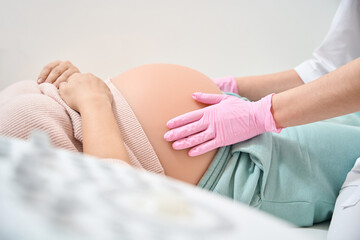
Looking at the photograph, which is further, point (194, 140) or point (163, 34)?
point (163, 34)

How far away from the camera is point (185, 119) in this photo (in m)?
0.80

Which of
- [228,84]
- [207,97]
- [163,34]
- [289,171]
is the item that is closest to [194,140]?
[207,97]

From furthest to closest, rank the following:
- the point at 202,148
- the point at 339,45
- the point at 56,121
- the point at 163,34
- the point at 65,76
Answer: the point at 163,34 < the point at 339,45 < the point at 65,76 < the point at 202,148 < the point at 56,121

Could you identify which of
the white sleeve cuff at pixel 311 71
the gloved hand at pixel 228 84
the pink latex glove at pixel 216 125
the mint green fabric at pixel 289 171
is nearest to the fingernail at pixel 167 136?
the pink latex glove at pixel 216 125

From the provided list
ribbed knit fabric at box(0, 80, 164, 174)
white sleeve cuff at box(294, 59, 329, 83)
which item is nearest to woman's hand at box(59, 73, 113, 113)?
ribbed knit fabric at box(0, 80, 164, 174)

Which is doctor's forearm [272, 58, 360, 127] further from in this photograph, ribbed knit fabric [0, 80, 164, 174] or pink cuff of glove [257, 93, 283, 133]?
ribbed knit fabric [0, 80, 164, 174]

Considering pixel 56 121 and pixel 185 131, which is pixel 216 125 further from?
pixel 56 121

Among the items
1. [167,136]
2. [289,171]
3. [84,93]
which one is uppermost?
[84,93]

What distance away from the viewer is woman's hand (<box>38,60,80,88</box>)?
3.01 feet

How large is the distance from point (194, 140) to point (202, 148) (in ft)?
0.09

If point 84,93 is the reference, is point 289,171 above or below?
below

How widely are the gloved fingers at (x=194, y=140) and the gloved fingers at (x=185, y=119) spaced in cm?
4

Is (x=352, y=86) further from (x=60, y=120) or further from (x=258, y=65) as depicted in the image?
(x=258, y=65)

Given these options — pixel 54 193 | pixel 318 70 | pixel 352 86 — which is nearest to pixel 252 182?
pixel 352 86
